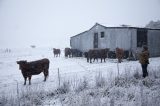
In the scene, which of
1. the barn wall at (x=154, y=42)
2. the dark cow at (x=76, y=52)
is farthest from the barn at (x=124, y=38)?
the dark cow at (x=76, y=52)

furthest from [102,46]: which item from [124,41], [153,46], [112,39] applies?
[153,46]

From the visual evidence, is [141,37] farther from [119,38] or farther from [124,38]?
[119,38]

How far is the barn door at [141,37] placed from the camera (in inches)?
895

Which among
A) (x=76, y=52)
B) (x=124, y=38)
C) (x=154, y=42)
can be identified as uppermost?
(x=124, y=38)

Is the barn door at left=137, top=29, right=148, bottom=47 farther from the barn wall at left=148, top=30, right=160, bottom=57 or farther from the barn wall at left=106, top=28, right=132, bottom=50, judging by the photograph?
the barn wall at left=106, top=28, right=132, bottom=50

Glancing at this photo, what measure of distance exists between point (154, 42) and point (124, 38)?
5036 millimetres

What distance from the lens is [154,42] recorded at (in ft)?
81.4

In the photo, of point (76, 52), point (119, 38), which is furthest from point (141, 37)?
point (76, 52)

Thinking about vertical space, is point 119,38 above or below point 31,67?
Answer: above

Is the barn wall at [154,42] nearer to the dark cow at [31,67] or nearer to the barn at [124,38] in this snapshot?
the barn at [124,38]

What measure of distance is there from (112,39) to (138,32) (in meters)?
3.52

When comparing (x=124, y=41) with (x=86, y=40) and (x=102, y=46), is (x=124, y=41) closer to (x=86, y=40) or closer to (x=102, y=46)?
(x=102, y=46)

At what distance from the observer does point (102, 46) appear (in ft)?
83.8

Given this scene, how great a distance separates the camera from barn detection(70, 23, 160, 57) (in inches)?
878
